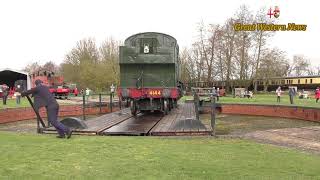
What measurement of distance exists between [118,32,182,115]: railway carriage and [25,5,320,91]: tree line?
3772cm

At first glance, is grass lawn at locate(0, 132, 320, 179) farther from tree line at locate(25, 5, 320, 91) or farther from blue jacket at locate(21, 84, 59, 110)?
tree line at locate(25, 5, 320, 91)

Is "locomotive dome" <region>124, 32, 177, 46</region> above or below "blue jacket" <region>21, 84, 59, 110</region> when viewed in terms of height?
above

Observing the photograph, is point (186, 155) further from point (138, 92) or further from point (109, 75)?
point (109, 75)

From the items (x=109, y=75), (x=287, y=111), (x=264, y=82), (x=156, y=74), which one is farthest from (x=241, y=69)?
(x=156, y=74)

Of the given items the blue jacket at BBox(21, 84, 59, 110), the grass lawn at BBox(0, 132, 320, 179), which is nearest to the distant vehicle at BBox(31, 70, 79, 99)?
the blue jacket at BBox(21, 84, 59, 110)

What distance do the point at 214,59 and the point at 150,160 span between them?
5426 cm

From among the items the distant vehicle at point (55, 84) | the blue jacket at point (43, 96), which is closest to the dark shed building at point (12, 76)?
the distant vehicle at point (55, 84)

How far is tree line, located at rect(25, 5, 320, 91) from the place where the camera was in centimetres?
5719

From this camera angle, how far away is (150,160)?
310 inches

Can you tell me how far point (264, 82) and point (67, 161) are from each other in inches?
2225

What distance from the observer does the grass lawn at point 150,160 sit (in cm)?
670

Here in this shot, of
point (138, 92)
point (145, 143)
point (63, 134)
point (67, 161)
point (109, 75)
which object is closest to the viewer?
point (67, 161)

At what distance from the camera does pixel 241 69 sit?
5722 cm

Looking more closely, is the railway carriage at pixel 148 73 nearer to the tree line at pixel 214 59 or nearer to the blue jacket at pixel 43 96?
the blue jacket at pixel 43 96
